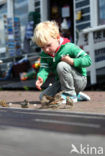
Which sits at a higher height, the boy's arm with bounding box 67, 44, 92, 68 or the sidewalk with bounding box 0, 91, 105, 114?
the boy's arm with bounding box 67, 44, 92, 68

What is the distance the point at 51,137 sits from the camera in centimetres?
175

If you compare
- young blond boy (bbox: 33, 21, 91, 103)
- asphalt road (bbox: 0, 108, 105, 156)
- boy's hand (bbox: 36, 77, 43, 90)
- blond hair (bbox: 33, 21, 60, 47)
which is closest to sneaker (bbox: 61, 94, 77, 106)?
young blond boy (bbox: 33, 21, 91, 103)

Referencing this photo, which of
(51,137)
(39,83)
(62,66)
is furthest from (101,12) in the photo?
(51,137)

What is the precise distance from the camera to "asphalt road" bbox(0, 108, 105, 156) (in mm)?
1529

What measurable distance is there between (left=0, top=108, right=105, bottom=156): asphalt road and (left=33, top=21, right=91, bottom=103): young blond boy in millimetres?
1777

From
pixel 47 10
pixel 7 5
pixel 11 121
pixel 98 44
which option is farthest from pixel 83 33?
pixel 11 121

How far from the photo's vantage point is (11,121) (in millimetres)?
2469

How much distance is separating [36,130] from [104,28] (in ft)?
17.6

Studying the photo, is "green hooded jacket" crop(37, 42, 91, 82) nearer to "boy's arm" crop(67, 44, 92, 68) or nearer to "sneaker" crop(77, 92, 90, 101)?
"boy's arm" crop(67, 44, 92, 68)

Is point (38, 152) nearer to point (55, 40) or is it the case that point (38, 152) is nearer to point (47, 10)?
point (55, 40)

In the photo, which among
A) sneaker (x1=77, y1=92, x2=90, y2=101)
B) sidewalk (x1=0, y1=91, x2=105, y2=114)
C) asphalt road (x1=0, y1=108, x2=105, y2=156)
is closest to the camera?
asphalt road (x1=0, y1=108, x2=105, y2=156)

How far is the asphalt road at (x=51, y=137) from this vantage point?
5.02 ft

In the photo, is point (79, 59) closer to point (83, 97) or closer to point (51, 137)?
point (83, 97)

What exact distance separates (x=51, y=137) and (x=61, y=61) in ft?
8.35
